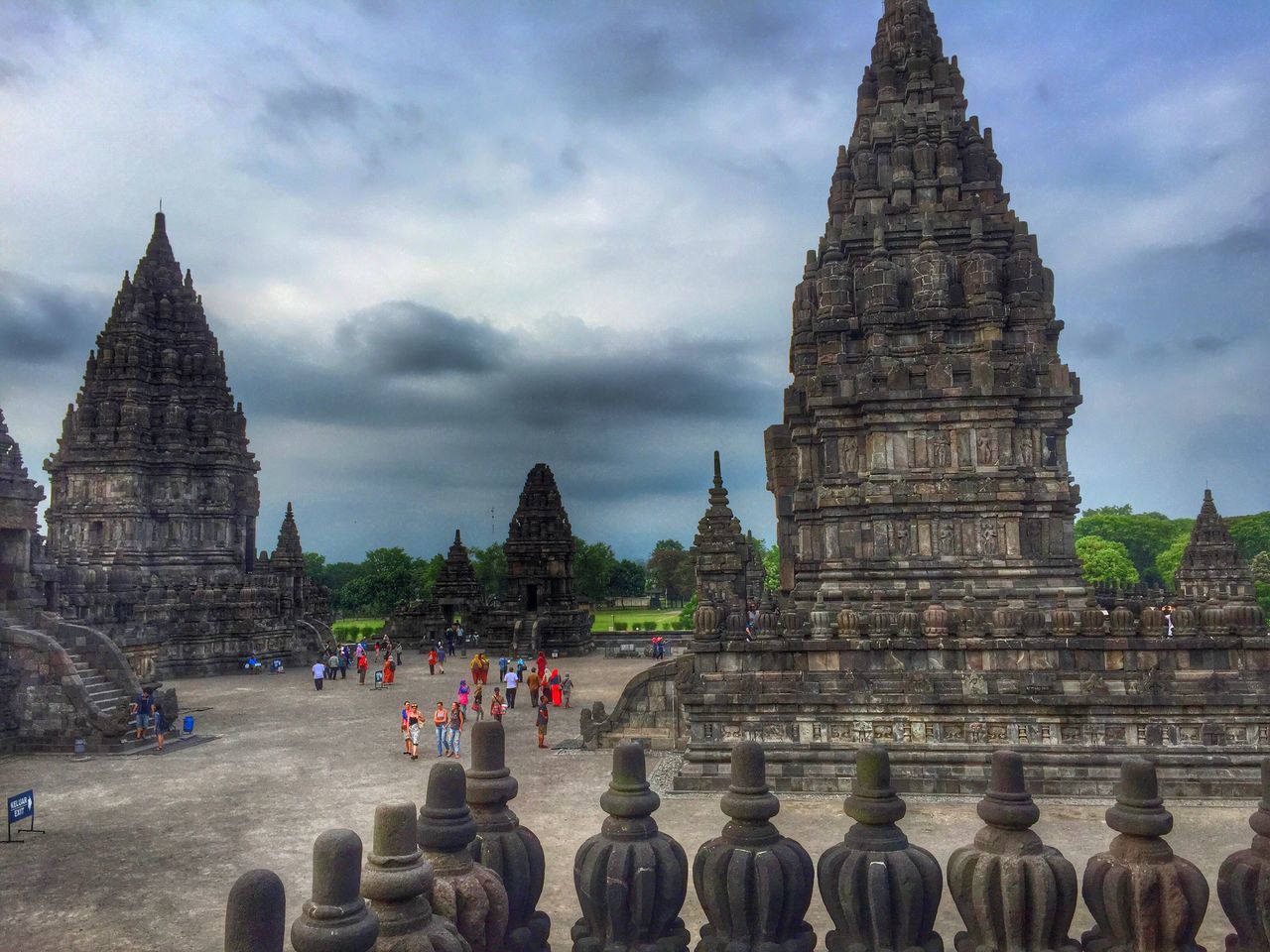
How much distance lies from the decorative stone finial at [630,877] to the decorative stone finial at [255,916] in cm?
204

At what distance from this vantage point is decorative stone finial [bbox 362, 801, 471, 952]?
3520mm

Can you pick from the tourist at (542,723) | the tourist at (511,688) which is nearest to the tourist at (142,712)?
the tourist at (542,723)

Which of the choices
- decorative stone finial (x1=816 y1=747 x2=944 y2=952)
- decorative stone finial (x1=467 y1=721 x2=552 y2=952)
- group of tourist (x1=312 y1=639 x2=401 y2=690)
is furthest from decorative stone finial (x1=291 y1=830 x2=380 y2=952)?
group of tourist (x1=312 y1=639 x2=401 y2=690)

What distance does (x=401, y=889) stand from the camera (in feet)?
11.6

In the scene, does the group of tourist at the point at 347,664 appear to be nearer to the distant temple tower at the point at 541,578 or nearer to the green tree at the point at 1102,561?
the distant temple tower at the point at 541,578

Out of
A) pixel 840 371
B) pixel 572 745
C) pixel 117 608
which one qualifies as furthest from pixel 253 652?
pixel 840 371

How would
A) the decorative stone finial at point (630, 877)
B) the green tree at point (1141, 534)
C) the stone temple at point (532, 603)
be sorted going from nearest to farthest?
the decorative stone finial at point (630, 877), the stone temple at point (532, 603), the green tree at point (1141, 534)

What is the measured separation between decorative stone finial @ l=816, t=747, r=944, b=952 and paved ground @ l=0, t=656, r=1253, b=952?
381cm

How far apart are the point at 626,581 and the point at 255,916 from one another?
324ft

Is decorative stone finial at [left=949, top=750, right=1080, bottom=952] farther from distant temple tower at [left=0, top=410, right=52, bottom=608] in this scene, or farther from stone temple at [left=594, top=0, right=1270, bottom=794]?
distant temple tower at [left=0, top=410, right=52, bottom=608]

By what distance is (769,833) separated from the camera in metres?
4.75

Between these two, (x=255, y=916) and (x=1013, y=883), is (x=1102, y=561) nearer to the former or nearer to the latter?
(x=1013, y=883)

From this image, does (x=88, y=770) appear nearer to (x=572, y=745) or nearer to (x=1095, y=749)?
(x=572, y=745)

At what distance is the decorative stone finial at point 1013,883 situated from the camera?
4.44 m
